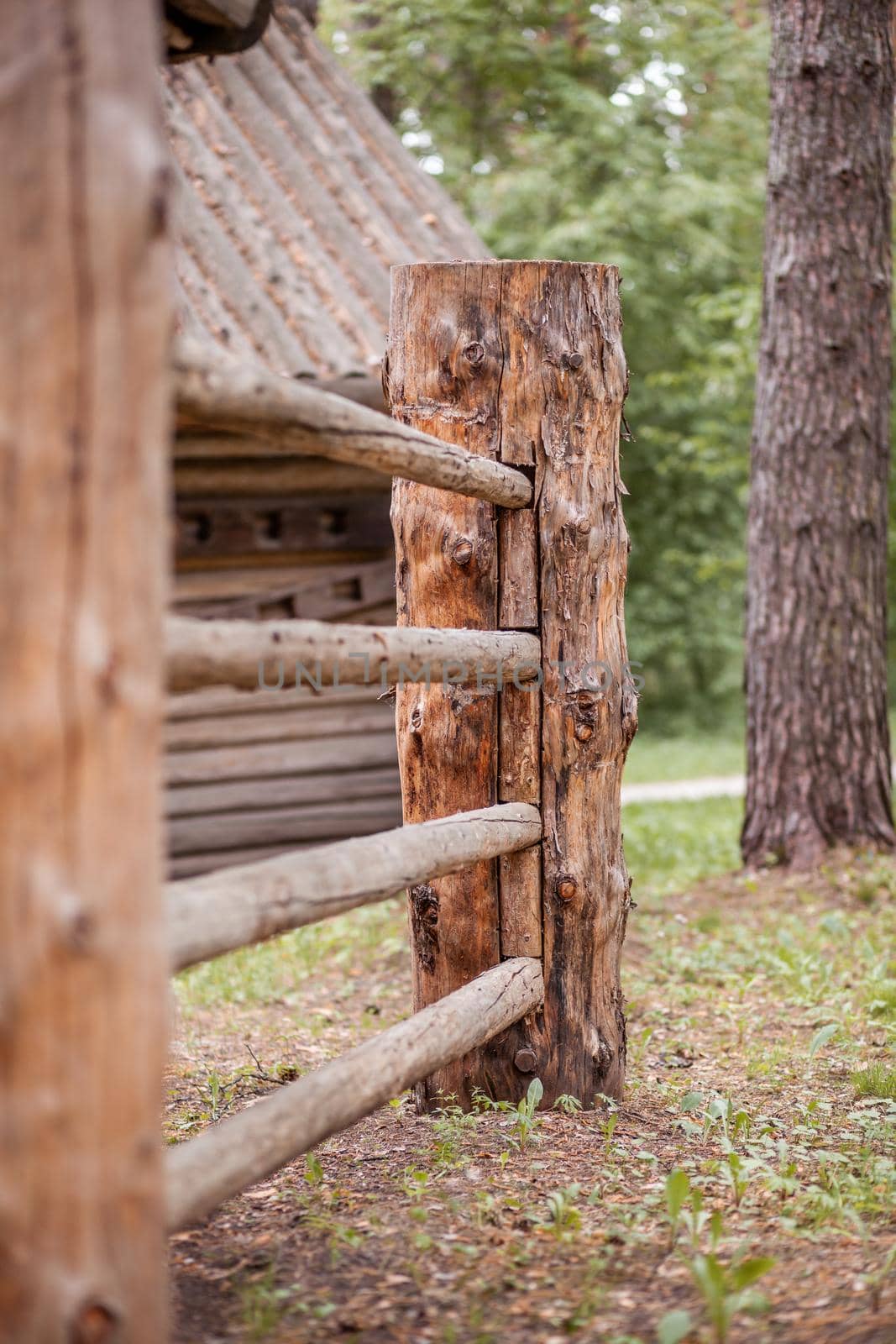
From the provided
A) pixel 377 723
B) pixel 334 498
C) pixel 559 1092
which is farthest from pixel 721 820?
pixel 559 1092

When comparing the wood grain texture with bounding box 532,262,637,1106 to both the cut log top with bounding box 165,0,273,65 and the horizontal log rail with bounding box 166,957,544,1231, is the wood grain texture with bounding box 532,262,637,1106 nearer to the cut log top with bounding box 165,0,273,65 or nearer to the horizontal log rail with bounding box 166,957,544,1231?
the horizontal log rail with bounding box 166,957,544,1231

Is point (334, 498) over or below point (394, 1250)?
over

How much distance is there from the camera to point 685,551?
1939cm

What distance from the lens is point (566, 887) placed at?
320cm

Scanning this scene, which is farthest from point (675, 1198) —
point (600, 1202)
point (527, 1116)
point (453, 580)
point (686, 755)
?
point (686, 755)

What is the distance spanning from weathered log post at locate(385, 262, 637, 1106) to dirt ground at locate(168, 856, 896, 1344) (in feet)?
1.16

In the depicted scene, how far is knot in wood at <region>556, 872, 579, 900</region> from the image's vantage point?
321 cm

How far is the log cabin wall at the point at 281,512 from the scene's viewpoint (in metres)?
6.91

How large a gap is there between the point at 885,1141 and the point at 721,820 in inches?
252

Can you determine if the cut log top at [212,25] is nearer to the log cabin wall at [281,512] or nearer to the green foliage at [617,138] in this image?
the log cabin wall at [281,512]

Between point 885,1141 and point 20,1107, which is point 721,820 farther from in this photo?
point 20,1107

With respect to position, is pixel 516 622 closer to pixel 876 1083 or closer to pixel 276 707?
pixel 876 1083

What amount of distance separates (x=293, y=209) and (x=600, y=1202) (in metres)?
6.38

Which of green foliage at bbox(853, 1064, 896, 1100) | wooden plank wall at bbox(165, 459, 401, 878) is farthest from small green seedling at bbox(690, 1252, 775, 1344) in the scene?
wooden plank wall at bbox(165, 459, 401, 878)
